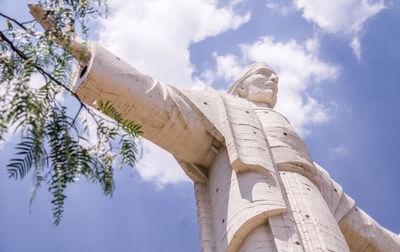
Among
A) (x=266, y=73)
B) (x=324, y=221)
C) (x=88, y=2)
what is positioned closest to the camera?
(x=88, y=2)

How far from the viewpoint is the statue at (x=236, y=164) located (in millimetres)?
5297

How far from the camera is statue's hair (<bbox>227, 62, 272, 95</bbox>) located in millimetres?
8688

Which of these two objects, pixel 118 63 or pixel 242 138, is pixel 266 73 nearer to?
pixel 242 138

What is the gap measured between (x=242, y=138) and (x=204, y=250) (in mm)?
1646

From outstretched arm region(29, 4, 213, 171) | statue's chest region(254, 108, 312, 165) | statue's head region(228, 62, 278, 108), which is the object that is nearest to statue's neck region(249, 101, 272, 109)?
statue's head region(228, 62, 278, 108)

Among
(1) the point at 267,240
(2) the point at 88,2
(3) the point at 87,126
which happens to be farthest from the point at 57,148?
(1) the point at 267,240

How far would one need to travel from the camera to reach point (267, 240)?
5.14m

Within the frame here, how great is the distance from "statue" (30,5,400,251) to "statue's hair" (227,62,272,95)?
0.99 m

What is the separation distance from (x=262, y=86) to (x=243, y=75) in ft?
1.77

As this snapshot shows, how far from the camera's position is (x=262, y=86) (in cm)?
847

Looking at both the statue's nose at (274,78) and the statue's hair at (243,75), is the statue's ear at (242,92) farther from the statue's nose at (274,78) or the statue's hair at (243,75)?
the statue's nose at (274,78)

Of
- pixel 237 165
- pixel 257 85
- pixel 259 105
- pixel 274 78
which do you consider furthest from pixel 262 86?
pixel 237 165

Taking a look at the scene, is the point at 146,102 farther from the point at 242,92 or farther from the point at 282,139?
the point at 242,92

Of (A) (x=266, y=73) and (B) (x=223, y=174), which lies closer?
(B) (x=223, y=174)
